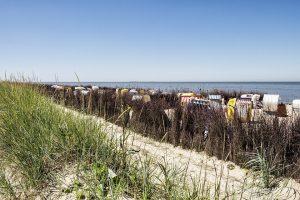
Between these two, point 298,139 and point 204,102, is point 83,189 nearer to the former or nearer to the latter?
point 298,139

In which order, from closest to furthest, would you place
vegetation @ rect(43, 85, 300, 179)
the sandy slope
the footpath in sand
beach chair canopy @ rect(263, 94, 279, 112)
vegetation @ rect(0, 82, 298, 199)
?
vegetation @ rect(0, 82, 298, 199) → the sandy slope → the footpath in sand → vegetation @ rect(43, 85, 300, 179) → beach chair canopy @ rect(263, 94, 279, 112)

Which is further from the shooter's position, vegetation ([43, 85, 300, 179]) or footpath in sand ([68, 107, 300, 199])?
vegetation ([43, 85, 300, 179])

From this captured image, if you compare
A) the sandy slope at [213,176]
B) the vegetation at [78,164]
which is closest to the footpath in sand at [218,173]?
the sandy slope at [213,176]

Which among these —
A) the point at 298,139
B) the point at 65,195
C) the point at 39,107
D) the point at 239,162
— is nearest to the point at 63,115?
the point at 39,107

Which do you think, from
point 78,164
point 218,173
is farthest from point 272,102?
point 78,164

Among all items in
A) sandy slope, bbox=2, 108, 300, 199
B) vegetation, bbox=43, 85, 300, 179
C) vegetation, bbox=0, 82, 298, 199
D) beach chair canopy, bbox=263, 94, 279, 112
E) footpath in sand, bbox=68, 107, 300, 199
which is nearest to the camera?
vegetation, bbox=0, 82, 298, 199

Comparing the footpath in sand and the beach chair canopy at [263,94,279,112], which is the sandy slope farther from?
the beach chair canopy at [263,94,279,112]

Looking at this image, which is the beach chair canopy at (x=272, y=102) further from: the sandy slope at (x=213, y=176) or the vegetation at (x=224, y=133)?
the sandy slope at (x=213, y=176)

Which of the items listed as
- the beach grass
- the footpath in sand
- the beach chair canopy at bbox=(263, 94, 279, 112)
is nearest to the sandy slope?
the footpath in sand

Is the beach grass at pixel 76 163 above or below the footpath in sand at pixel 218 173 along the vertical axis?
above

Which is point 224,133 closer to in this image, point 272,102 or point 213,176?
point 213,176

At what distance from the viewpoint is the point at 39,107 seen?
4.69 metres

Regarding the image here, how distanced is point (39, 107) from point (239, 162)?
9.39 feet

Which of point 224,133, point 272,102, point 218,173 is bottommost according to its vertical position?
point 218,173
